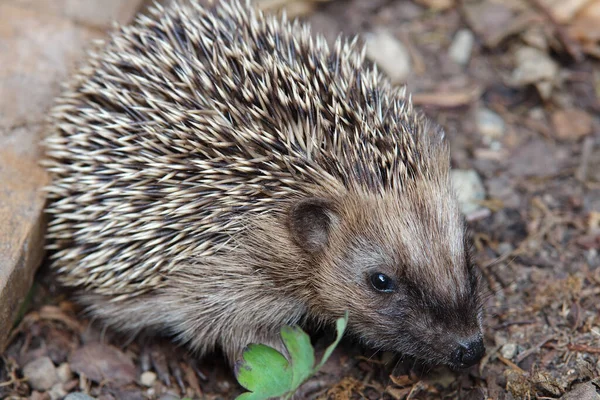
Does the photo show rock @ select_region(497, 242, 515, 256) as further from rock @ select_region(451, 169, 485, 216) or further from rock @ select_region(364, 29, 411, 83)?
rock @ select_region(364, 29, 411, 83)

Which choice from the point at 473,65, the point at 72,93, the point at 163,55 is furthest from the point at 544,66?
the point at 72,93

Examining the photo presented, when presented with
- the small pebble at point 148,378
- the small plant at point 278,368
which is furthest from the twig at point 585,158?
the small pebble at point 148,378

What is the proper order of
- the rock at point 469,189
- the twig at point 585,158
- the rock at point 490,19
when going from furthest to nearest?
the rock at point 490,19 < the twig at point 585,158 < the rock at point 469,189

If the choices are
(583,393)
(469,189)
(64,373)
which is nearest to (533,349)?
A: (583,393)

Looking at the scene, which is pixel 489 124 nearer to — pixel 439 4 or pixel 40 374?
pixel 439 4

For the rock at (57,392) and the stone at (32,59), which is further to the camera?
the stone at (32,59)

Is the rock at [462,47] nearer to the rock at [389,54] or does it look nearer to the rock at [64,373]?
the rock at [389,54]
